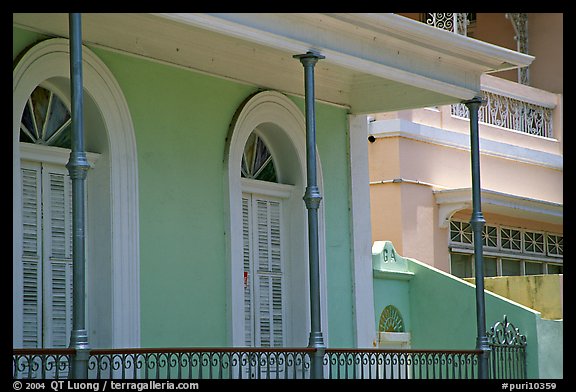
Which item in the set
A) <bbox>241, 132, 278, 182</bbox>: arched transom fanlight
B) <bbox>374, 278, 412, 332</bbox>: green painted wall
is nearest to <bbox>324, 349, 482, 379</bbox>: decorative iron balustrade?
<bbox>374, 278, 412, 332</bbox>: green painted wall

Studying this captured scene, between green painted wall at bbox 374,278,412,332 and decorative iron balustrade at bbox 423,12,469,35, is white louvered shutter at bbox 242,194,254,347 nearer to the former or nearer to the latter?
green painted wall at bbox 374,278,412,332

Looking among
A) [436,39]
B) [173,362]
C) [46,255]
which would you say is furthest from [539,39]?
[46,255]

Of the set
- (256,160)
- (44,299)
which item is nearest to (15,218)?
(44,299)

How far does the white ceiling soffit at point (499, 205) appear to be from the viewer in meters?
18.8

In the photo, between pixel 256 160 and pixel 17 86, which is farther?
pixel 256 160

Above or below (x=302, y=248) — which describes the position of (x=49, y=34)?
above

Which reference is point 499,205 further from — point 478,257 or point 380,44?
point 380,44

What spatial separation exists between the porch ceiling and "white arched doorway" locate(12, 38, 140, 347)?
47 cm

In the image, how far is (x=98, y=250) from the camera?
486 inches

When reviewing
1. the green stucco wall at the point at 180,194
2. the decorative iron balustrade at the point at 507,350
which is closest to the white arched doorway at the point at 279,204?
the green stucco wall at the point at 180,194

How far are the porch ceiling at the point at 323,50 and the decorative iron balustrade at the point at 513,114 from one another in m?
4.65

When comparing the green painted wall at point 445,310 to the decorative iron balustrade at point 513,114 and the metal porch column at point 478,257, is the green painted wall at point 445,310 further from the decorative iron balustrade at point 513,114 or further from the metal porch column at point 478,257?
the decorative iron balustrade at point 513,114

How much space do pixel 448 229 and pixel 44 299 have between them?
27.9 feet

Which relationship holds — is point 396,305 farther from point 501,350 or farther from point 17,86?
point 17,86
